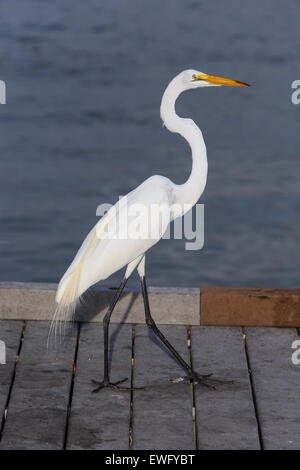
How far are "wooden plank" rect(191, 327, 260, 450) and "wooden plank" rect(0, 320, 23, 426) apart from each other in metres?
0.99

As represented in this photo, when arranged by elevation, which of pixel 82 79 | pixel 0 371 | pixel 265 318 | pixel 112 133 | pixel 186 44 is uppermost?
pixel 186 44

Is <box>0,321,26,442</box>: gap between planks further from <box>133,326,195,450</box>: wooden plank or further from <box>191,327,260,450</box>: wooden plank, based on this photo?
<box>191,327,260,450</box>: wooden plank

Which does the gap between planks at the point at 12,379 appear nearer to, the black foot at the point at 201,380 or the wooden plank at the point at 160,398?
the wooden plank at the point at 160,398

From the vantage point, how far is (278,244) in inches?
423

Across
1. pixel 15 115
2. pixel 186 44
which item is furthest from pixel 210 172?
pixel 186 44

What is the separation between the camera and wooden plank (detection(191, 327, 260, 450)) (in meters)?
4.64

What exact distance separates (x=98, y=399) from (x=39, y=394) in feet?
1.01

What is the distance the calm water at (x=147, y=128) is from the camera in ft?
34.9

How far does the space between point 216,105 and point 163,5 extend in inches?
219

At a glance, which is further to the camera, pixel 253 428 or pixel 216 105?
pixel 216 105

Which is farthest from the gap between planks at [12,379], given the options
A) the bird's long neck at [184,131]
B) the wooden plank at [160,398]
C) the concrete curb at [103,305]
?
the bird's long neck at [184,131]

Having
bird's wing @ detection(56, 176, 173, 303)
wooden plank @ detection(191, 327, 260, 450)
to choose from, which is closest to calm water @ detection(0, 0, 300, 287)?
wooden plank @ detection(191, 327, 260, 450)

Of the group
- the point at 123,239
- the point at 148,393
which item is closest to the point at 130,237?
the point at 123,239
